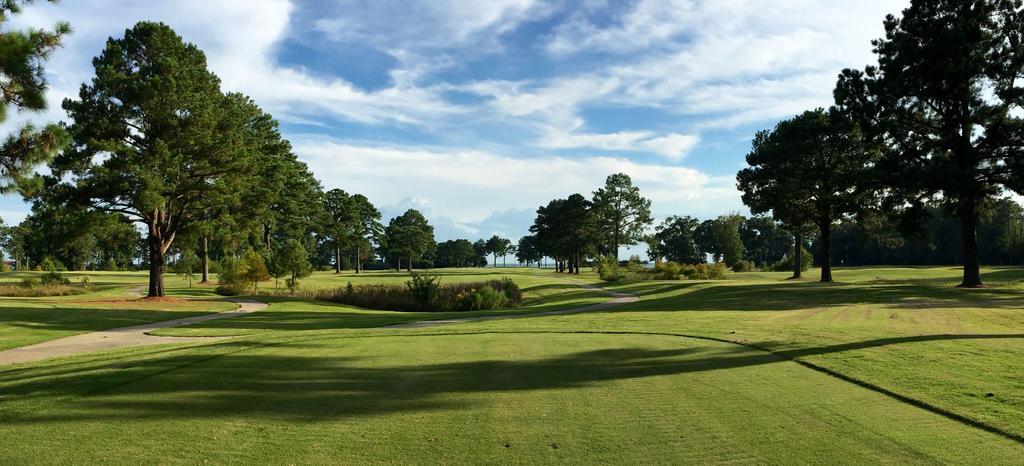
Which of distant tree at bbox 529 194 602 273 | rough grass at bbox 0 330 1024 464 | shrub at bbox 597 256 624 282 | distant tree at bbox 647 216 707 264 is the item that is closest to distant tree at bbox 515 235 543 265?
distant tree at bbox 647 216 707 264

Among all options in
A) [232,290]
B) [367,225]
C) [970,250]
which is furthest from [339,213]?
[970,250]

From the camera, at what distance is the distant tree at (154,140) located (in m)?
27.1

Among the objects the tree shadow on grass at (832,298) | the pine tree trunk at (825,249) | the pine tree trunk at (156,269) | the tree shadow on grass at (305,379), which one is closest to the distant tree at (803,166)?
the pine tree trunk at (825,249)

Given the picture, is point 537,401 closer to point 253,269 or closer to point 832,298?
point 832,298

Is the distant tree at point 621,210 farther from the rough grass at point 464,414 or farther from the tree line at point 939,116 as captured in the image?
the rough grass at point 464,414

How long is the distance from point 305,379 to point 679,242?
364ft

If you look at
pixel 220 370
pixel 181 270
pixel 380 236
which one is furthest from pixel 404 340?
pixel 380 236

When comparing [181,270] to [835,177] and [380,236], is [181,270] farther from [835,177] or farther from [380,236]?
[380,236]

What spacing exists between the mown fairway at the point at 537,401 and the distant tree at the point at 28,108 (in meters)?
4.17

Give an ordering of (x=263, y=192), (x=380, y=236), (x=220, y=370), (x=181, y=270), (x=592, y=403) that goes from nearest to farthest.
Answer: (x=592, y=403) → (x=220, y=370) → (x=263, y=192) → (x=181, y=270) → (x=380, y=236)

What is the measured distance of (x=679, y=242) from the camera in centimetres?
11294

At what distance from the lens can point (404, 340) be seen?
1262 centimetres

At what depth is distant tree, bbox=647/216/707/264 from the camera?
112 meters

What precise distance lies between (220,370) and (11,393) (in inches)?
91.0
